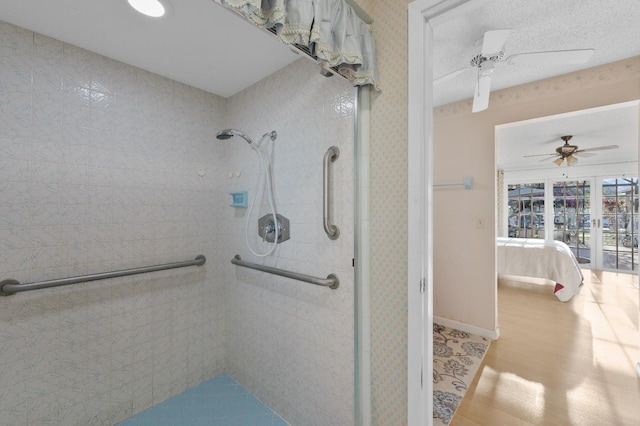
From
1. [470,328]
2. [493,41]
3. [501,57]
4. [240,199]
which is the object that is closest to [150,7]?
[240,199]

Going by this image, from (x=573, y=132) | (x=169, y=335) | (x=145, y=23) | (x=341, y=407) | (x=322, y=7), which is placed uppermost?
(x=573, y=132)

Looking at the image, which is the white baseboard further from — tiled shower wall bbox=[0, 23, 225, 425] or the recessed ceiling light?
the recessed ceiling light

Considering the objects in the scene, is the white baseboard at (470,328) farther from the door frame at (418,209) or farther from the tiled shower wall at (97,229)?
the tiled shower wall at (97,229)

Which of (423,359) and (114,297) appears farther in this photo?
(114,297)

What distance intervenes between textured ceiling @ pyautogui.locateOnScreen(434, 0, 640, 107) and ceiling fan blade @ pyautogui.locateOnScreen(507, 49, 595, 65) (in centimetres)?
17

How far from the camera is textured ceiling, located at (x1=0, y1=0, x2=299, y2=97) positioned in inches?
44.4

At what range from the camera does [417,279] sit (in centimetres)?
98

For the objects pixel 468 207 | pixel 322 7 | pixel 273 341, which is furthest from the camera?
pixel 468 207

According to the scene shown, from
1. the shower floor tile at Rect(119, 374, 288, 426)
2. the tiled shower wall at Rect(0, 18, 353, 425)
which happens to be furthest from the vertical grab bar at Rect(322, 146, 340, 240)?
the shower floor tile at Rect(119, 374, 288, 426)

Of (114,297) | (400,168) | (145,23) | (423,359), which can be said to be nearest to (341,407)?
(423,359)

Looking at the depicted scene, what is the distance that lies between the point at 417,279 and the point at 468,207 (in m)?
2.00

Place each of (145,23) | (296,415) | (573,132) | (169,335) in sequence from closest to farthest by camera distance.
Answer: (145,23) < (296,415) < (169,335) < (573,132)

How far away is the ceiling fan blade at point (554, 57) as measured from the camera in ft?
4.98

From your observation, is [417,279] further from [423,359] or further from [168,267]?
[168,267]
